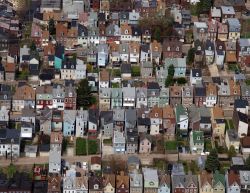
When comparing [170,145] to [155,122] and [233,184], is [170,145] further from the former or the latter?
[233,184]

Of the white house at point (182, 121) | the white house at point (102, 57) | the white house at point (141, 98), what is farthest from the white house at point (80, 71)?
the white house at point (182, 121)

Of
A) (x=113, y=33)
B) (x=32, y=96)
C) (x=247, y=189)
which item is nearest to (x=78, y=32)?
(x=113, y=33)

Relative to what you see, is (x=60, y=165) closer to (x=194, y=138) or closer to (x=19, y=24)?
(x=194, y=138)

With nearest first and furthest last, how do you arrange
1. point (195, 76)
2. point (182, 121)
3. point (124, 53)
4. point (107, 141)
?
point (107, 141) → point (182, 121) → point (195, 76) → point (124, 53)

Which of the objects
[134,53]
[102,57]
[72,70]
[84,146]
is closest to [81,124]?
[84,146]

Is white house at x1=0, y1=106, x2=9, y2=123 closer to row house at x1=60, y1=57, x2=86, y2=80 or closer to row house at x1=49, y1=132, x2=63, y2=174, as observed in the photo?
row house at x1=49, y1=132, x2=63, y2=174

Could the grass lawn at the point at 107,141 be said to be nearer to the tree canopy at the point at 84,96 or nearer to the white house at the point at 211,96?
the tree canopy at the point at 84,96
